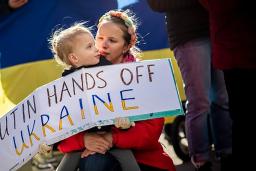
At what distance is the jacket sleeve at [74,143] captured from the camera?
8.23 ft

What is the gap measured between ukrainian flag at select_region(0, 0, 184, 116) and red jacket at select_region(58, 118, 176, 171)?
6.11ft

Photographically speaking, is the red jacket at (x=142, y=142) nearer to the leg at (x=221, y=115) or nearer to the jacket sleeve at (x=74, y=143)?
the jacket sleeve at (x=74, y=143)

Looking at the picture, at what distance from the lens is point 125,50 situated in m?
2.69

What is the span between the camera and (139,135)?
2.48m

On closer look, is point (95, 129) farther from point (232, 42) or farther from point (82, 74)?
point (232, 42)

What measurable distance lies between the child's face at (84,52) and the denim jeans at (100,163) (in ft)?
1.44

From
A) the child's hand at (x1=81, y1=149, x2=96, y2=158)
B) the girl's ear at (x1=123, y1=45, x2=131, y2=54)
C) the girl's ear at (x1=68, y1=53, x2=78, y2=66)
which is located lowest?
the child's hand at (x1=81, y1=149, x2=96, y2=158)

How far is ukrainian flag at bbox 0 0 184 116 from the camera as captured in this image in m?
4.34

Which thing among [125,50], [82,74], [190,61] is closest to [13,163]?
[82,74]

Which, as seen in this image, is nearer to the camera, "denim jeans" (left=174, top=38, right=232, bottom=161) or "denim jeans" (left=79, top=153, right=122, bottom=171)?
"denim jeans" (left=79, top=153, right=122, bottom=171)

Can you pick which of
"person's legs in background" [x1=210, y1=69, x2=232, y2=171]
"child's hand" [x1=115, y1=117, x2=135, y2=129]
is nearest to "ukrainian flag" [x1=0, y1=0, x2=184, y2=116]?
"person's legs in background" [x1=210, y1=69, x2=232, y2=171]

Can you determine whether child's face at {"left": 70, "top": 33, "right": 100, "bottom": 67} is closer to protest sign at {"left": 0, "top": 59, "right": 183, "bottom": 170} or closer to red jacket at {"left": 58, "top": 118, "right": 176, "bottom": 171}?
protest sign at {"left": 0, "top": 59, "right": 183, "bottom": 170}

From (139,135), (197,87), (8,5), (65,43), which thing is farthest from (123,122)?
(8,5)

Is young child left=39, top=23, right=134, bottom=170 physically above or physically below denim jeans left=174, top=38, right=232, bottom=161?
above
